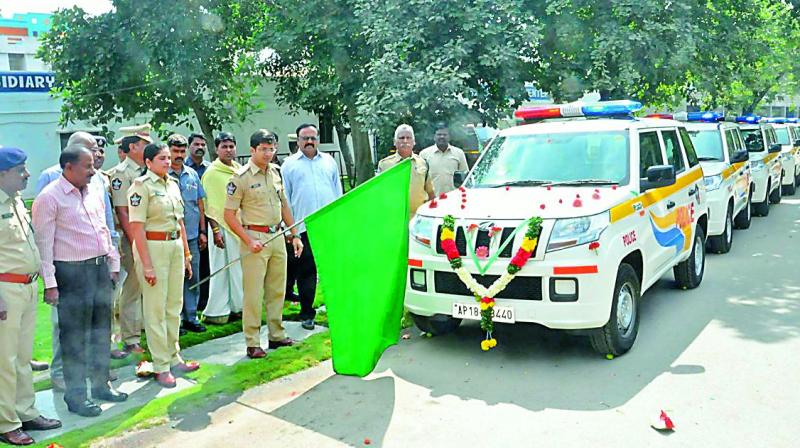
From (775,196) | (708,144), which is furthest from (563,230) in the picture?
(775,196)

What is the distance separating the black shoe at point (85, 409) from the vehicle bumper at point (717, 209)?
8.65 metres

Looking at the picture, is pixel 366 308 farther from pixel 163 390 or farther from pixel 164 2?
pixel 164 2

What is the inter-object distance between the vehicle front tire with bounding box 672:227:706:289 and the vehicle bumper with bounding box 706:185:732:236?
1.93 metres

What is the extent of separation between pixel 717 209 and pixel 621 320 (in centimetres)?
521

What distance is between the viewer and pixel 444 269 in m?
6.20

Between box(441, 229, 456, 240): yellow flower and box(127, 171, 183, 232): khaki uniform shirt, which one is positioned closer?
box(127, 171, 183, 232): khaki uniform shirt

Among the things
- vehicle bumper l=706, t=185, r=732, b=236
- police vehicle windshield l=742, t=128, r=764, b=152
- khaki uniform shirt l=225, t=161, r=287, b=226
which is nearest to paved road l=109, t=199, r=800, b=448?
khaki uniform shirt l=225, t=161, r=287, b=226

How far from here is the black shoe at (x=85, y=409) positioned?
17.0 feet

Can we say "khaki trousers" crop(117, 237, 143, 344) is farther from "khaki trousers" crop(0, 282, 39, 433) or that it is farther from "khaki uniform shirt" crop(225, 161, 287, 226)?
"khaki trousers" crop(0, 282, 39, 433)

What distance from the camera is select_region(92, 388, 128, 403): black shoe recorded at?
5480 millimetres

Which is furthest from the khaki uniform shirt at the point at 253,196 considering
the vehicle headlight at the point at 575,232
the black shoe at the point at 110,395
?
the vehicle headlight at the point at 575,232

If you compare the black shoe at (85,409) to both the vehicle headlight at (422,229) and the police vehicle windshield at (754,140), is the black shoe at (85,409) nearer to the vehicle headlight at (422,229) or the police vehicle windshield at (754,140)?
the vehicle headlight at (422,229)

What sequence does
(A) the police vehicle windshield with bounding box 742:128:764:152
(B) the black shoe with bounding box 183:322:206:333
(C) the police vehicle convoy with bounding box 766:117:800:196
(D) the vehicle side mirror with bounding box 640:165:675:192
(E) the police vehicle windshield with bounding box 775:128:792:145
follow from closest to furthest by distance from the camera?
(D) the vehicle side mirror with bounding box 640:165:675:192
(B) the black shoe with bounding box 183:322:206:333
(A) the police vehicle windshield with bounding box 742:128:764:152
(C) the police vehicle convoy with bounding box 766:117:800:196
(E) the police vehicle windshield with bounding box 775:128:792:145

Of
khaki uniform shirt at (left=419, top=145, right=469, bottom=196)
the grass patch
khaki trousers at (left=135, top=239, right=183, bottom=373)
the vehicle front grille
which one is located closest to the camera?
the grass patch
